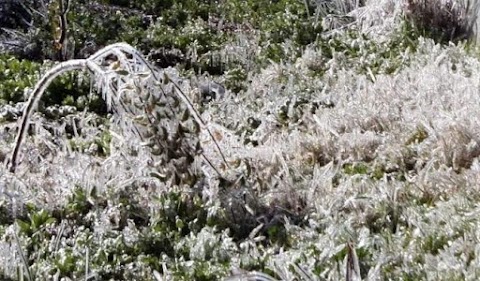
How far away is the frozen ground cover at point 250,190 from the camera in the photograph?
452 cm

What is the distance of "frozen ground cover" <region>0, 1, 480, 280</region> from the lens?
4.52m

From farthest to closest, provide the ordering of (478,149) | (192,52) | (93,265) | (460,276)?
(192,52) → (478,149) → (93,265) → (460,276)

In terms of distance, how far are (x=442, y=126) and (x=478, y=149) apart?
29 centimetres

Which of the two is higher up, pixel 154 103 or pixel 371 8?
pixel 154 103

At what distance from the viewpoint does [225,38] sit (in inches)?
343

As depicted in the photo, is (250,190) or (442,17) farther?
(442,17)

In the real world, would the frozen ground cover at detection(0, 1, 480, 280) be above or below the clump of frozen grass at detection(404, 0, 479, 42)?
above

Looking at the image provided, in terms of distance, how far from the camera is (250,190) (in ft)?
16.8

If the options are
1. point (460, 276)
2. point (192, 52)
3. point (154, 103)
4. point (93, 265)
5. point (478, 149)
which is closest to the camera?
point (460, 276)

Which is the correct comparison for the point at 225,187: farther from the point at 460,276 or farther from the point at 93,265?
the point at 460,276

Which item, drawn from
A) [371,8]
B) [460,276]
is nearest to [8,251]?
[460,276]

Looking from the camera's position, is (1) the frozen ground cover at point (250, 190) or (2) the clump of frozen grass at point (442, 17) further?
(2) the clump of frozen grass at point (442, 17)

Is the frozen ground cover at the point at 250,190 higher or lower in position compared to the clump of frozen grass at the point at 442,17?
higher

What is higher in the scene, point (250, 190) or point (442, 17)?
point (250, 190)
